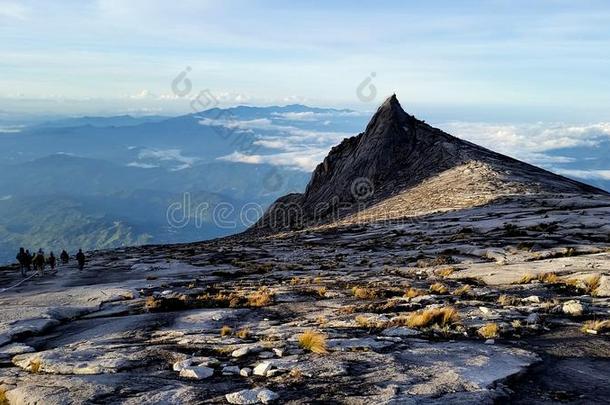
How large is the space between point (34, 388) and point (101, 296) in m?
12.5

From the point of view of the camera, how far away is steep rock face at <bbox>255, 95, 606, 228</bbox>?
68688 mm

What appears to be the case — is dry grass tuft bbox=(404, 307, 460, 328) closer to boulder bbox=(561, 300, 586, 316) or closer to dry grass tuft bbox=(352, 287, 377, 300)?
boulder bbox=(561, 300, 586, 316)

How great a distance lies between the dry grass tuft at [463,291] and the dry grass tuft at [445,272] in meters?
4.40

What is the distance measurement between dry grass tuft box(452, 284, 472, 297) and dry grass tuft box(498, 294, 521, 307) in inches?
60.6

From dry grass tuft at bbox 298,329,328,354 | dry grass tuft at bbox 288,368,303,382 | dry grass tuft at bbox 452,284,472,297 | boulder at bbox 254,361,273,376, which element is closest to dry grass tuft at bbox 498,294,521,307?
dry grass tuft at bbox 452,284,472,297

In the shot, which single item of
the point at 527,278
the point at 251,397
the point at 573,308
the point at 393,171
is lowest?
the point at 527,278

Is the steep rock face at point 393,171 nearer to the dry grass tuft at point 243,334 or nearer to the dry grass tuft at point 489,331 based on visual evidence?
the dry grass tuft at point 489,331

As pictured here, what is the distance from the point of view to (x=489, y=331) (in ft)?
46.0

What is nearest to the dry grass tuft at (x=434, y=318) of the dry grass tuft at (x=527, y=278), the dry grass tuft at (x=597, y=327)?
the dry grass tuft at (x=597, y=327)

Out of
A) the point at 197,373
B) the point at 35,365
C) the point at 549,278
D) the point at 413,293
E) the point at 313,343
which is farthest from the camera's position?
the point at 549,278

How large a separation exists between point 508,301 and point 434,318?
4.34 meters

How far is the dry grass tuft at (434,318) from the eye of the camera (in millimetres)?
14891

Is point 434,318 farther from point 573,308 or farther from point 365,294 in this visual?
point 573,308

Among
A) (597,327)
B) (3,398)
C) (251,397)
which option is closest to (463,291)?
(597,327)
